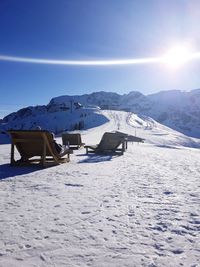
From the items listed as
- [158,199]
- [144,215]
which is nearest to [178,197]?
[158,199]

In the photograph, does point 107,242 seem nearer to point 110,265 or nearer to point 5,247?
point 110,265

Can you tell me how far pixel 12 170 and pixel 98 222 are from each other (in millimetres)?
5628

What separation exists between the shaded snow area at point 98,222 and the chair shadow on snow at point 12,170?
0.37 m

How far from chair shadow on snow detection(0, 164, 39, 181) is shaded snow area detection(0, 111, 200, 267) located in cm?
37

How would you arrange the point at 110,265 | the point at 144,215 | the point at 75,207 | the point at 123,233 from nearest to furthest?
the point at 110,265 < the point at 123,233 < the point at 144,215 < the point at 75,207

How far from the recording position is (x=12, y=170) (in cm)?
999

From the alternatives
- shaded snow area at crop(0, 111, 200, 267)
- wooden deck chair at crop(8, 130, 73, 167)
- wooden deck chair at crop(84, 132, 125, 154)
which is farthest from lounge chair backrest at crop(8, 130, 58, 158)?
wooden deck chair at crop(84, 132, 125, 154)

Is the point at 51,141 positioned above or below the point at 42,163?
above

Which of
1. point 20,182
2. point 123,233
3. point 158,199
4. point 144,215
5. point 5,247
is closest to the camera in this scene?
point 5,247

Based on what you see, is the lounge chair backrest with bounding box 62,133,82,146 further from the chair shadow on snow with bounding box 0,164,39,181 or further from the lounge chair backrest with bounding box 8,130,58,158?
the chair shadow on snow with bounding box 0,164,39,181

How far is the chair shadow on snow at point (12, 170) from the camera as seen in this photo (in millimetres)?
9056

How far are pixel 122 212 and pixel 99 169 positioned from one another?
5116 mm

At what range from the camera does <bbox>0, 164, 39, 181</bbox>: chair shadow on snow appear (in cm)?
906

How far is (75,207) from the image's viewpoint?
583cm
